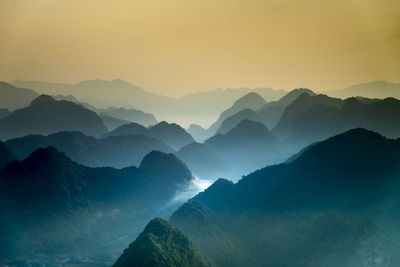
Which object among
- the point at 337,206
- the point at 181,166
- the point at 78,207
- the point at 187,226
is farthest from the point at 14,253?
the point at 337,206

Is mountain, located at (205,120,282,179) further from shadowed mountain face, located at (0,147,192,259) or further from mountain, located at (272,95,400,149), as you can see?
shadowed mountain face, located at (0,147,192,259)

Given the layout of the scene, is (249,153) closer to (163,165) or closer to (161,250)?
(163,165)

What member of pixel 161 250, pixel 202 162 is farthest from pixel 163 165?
pixel 161 250

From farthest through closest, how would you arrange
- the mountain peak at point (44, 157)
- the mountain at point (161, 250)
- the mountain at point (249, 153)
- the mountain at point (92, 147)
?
the mountain at point (249, 153), the mountain at point (92, 147), the mountain peak at point (44, 157), the mountain at point (161, 250)

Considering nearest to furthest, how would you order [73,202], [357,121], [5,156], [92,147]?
[73,202] → [5,156] → [92,147] → [357,121]

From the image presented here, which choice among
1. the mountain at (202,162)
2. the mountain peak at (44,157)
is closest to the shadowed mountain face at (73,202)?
the mountain peak at (44,157)

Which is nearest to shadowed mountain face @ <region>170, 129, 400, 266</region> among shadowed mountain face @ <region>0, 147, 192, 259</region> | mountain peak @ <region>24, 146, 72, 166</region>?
shadowed mountain face @ <region>0, 147, 192, 259</region>

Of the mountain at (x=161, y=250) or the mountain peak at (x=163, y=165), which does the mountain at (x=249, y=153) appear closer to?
the mountain peak at (x=163, y=165)
